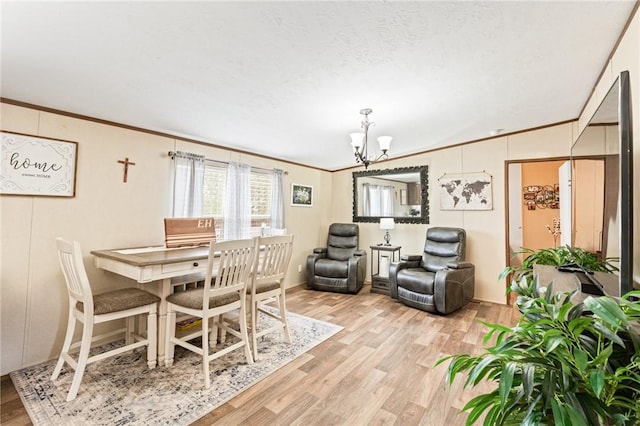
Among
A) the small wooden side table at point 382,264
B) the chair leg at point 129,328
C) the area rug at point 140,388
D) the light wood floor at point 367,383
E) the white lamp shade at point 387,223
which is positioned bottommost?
the area rug at point 140,388

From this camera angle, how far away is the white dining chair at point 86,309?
1.93 meters

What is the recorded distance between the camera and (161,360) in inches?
90.7

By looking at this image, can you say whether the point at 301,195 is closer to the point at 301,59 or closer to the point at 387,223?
the point at 387,223

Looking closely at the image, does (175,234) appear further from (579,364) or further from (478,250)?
(478,250)

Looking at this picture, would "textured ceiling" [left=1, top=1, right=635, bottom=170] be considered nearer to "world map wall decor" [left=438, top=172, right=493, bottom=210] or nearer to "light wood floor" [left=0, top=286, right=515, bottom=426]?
"world map wall decor" [left=438, top=172, right=493, bottom=210]

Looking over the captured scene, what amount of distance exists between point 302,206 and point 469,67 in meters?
3.50

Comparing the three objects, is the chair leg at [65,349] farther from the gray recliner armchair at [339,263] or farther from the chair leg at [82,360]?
the gray recliner armchair at [339,263]

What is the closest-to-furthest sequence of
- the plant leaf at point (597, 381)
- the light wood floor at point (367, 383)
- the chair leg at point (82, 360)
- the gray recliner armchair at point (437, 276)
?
the plant leaf at point (597, 381) < the light wood floor at point (367, 383) < the chair leg at point (82, 360) < the gray recliner armchair at point (437, 276)

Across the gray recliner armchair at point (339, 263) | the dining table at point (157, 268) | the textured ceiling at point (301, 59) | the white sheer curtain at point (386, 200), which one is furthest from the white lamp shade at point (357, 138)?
the white sheer curtain at point (386, 200)

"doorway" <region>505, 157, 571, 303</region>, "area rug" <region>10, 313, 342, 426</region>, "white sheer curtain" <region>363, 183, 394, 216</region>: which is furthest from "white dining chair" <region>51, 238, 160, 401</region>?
"doorway" <region>505, 157, 571, 303</region>

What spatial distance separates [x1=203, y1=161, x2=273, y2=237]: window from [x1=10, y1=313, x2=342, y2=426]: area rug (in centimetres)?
169

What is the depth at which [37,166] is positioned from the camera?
231 centimetres

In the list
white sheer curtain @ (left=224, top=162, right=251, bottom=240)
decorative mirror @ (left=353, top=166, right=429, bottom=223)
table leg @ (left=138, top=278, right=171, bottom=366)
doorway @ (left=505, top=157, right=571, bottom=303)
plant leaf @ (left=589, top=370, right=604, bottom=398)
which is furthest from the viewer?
doorway @ (left=505, top=157, right=571, bottom=303)

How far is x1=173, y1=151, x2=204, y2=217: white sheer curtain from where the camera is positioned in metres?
3.24
